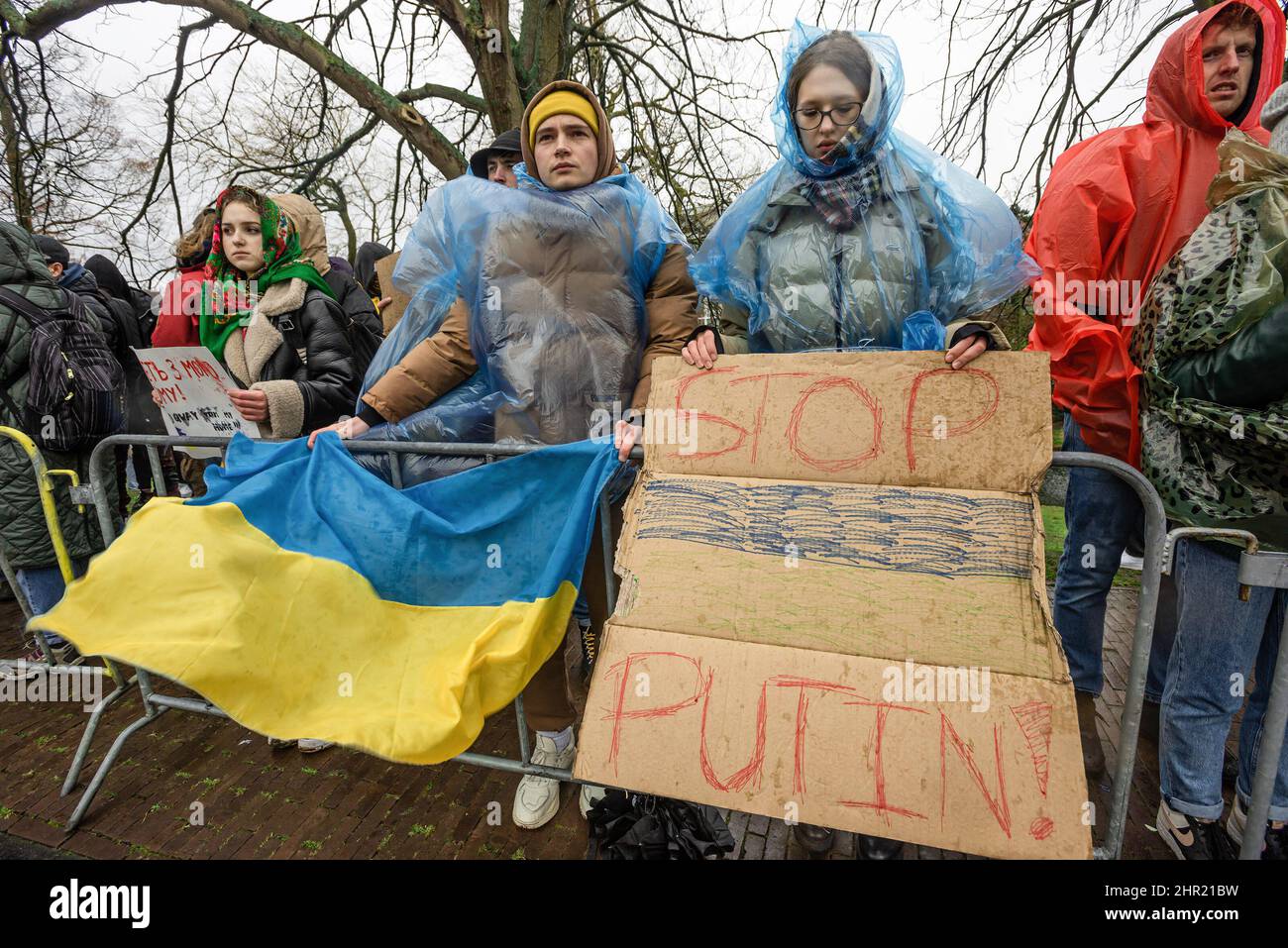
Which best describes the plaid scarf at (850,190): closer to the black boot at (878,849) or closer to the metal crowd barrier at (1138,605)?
the metal crowd barrier at (1138,605)

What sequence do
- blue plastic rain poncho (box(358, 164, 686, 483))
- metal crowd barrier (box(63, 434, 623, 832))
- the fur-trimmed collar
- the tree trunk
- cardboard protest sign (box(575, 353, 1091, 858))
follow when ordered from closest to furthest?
cardboard protest sign (box(575, 353, 1091, 858)), metal crowd barrier (box(63, 434, 623, 832)), blue plastic rain poncho (box(358, 164, 686, 483)), the fur-trimmed collar, the tree trunk

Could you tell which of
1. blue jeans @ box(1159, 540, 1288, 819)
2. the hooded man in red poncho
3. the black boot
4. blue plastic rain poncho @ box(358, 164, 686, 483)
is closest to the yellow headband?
blue plastic rain poncho @ box(358, 164, 686, 483)

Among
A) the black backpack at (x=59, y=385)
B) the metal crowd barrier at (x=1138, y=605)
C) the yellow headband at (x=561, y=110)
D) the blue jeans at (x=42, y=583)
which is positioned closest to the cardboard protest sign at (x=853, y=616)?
the metal crowd barrier at (x=1138, y=605)

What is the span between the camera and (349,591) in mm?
1806

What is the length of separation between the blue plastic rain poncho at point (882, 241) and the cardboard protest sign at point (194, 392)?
213 cm

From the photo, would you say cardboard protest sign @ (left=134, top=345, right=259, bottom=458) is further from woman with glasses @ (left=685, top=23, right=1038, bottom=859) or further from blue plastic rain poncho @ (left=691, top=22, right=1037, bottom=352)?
blue plastic rain poncho @ (left=691, top=22, right=1037, bottom=352)

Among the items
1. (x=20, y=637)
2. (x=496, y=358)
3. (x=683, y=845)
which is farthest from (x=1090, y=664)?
(x=20, y=637)

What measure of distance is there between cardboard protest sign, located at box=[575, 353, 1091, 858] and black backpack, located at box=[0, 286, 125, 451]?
3.12m

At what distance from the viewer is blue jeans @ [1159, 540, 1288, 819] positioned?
1.83m

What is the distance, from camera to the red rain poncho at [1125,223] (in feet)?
6.66

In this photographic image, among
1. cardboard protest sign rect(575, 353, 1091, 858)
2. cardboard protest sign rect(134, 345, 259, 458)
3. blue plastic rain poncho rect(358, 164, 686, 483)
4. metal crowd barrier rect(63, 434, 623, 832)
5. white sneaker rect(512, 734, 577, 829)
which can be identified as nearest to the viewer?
cardboard protest sign rect(575, 353, 1091, 858)

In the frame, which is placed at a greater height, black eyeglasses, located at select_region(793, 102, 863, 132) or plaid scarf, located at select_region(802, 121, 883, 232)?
black eyeglasses, located at select_region(793, 102, 863, 132)

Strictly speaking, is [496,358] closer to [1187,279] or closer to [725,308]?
[725,308]

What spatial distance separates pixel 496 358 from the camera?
2.21 meters
